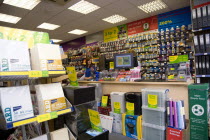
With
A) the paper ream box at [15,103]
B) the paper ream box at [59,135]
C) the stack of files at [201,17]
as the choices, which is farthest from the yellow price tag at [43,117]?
the stack of files at [201,17]

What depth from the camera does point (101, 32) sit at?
7754 millimetres

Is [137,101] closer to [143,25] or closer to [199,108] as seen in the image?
[199,108]

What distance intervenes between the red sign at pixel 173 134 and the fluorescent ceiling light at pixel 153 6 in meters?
4.03

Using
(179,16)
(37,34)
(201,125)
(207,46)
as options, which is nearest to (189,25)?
(179,16)

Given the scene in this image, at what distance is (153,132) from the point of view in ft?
6.79

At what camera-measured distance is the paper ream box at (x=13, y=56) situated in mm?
1050

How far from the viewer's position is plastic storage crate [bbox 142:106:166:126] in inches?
78.5

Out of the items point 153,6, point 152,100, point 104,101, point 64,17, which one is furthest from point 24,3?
point 152,100

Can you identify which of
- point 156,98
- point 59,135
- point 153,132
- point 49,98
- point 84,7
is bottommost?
point 153,132

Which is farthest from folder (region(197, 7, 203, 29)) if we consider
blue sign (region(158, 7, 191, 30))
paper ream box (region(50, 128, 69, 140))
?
paper ream box (region(50, 128, 69, 140))

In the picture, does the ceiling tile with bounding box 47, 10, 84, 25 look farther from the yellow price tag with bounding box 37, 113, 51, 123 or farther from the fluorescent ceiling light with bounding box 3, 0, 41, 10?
the yellow price tag with bounding box 37, 113, 51, 123

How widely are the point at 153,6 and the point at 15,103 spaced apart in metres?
5.15

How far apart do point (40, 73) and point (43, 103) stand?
0.25 metres

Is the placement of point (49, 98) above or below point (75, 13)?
below
